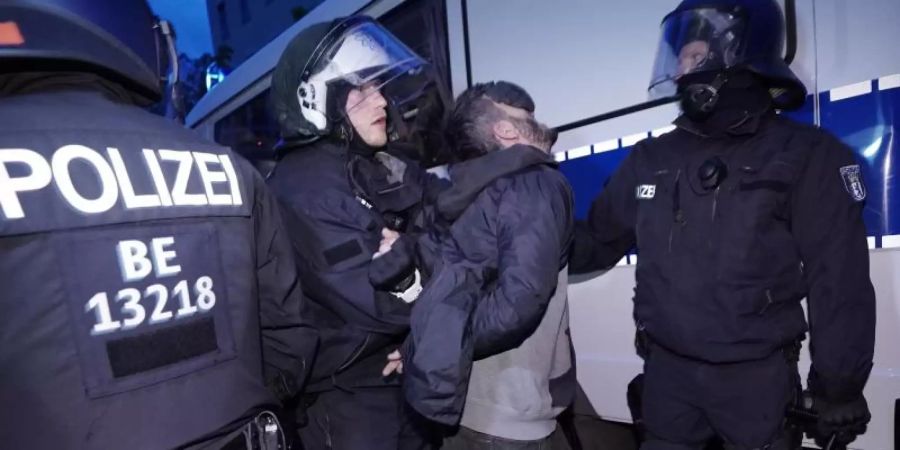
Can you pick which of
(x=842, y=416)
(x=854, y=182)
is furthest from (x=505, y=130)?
(x=842, y=416)

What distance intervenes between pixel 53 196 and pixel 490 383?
112 centimetres

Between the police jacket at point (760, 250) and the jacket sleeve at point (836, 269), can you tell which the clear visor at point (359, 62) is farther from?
the jacket sleeve at point (836, 269)

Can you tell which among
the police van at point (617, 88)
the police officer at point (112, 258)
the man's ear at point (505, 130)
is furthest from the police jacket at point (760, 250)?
the police officer at point (112, 258)

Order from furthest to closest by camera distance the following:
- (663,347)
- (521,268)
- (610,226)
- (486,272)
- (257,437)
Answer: (610,226) → (663,347) → (486,272) → (521,268) → (257,437)

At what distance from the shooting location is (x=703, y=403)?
1.68 meters

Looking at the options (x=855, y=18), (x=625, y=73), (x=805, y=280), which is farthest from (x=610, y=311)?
(x=855, y=18)

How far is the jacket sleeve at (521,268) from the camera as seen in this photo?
146 centimetres

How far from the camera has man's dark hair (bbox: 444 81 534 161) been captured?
172 centimetres

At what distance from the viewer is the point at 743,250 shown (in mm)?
1593

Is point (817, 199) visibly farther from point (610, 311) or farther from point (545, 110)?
point (545, 110)

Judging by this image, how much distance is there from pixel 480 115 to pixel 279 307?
81 cm

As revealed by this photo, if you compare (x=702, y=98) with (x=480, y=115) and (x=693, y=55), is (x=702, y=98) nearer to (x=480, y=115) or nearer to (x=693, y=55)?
(x=693, y=55)

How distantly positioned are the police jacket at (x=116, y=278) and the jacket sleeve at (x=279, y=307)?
0.38 feet

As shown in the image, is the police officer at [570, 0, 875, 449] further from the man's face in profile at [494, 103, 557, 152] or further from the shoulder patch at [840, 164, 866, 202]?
the man's face in profile at [494, 103, 557, 152]
